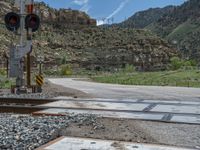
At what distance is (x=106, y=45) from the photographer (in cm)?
12019

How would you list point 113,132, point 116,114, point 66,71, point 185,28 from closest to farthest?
point 113,132, point 116,114, point 66,71, point 185,28

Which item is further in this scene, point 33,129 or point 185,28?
point 185,28

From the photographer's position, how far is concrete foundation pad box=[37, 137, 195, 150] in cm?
859

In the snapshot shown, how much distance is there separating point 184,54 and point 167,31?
47.9 m

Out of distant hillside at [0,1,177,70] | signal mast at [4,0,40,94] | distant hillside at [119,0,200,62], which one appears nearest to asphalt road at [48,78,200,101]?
signal mast at [4,0,40,94]

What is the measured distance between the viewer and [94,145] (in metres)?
8.85

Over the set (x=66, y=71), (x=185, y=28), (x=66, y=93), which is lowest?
(x=66, y=93)

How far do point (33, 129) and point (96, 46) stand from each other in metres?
111

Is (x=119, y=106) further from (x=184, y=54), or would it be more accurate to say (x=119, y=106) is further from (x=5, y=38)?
(x=184, y=54)

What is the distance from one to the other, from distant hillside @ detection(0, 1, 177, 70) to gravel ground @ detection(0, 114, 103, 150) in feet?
283

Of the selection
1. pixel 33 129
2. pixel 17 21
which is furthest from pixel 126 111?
pixel 17 21

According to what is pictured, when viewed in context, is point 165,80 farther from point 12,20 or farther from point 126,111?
point 126,111

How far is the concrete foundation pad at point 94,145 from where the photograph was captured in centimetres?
859

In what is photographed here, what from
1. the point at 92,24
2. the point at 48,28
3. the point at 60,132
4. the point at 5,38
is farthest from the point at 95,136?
the point at 92,24
